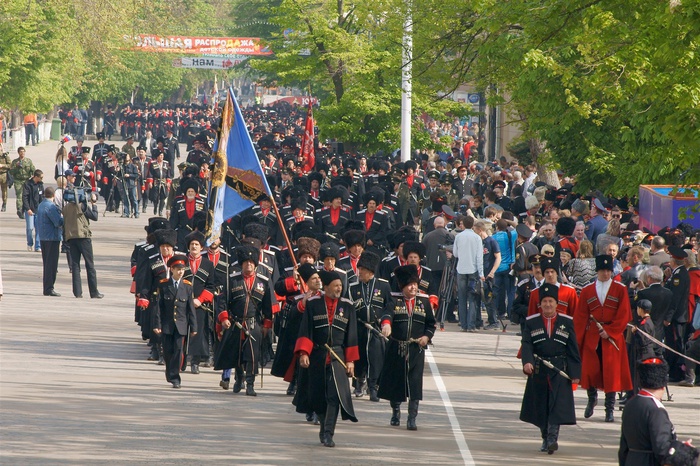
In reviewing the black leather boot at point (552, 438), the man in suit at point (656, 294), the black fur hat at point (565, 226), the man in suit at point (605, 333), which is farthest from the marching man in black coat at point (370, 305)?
the black fur hat at point (565, 226)

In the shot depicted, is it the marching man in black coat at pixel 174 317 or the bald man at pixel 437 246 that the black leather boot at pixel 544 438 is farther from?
the bald man at pixel 437 246

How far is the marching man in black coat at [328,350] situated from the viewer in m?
12.9

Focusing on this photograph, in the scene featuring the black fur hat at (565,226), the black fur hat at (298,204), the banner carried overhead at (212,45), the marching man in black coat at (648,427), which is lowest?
the marching man in black coat at (648,427)

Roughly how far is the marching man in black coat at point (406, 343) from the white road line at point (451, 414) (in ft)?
1.59

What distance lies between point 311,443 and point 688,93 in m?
5.03

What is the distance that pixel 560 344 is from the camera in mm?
13188

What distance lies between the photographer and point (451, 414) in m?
14.7

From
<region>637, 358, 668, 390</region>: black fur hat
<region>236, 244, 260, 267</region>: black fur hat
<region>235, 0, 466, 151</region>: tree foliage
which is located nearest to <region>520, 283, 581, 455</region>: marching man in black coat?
<region>236, 244, 260, 267</region>: black fur hat

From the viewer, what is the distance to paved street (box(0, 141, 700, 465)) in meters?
12.4

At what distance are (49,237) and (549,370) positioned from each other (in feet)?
41.2

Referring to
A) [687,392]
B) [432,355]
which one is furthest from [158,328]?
[687,392]

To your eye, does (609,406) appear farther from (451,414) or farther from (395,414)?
(395,414)

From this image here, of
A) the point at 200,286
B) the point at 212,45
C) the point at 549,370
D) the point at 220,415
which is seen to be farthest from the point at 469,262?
the point at 212,45

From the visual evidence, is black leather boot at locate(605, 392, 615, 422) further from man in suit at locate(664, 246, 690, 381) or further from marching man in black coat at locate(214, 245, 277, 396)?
marching man in black coat at locate(214, 245, 277, 396)
